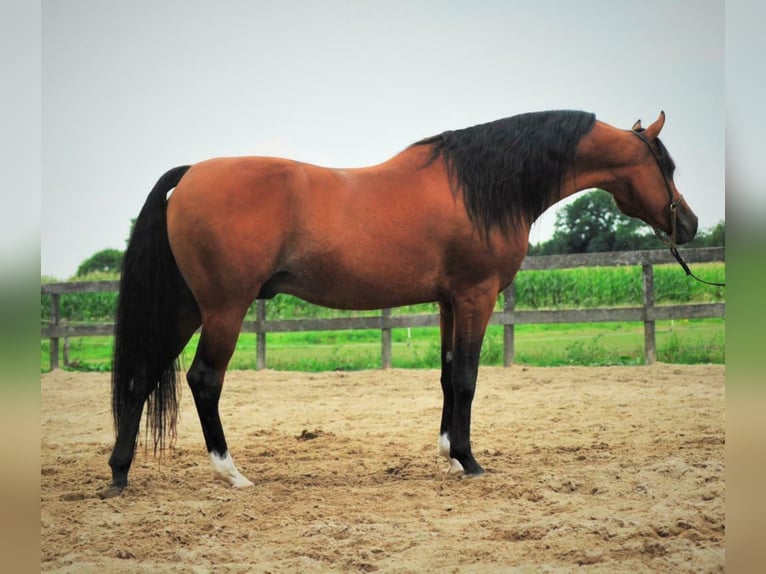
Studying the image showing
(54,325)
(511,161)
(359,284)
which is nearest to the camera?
(359,284)

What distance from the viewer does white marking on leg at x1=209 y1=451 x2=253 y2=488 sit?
338 cm

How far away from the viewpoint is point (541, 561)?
7.92 feet

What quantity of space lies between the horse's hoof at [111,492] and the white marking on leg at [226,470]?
0.47 metres

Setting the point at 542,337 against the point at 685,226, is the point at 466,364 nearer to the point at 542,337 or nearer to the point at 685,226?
the point at 685,226

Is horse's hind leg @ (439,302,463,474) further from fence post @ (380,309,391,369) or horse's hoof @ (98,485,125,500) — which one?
fence post @ (380,309,391,369)

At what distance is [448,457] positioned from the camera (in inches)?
149

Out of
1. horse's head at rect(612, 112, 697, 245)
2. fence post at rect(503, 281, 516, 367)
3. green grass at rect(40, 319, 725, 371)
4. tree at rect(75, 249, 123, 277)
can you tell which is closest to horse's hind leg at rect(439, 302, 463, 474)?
horse's head at rect(612, 112, 697, 245)

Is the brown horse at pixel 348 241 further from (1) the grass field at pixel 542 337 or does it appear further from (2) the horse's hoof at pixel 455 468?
(1) the grass field at pixel 542 337

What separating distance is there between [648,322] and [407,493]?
17.6 ft

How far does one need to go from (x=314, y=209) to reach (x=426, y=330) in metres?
10.9

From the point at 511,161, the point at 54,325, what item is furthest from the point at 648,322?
the point at 54,325

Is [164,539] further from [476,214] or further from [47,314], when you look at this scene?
[47,314]

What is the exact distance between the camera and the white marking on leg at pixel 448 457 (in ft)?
11.7

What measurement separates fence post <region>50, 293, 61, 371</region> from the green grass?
1.12ft
